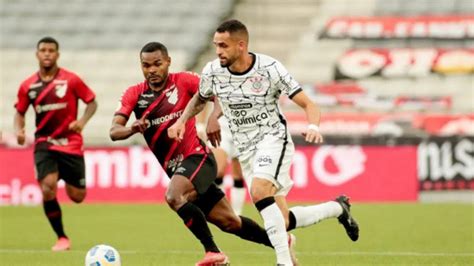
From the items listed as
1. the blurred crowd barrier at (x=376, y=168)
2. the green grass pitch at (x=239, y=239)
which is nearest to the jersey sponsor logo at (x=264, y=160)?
the green grass pitch at (x=239, y=239)

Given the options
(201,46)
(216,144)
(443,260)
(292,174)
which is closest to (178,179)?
(216,144)

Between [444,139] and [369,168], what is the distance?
1.41 metres

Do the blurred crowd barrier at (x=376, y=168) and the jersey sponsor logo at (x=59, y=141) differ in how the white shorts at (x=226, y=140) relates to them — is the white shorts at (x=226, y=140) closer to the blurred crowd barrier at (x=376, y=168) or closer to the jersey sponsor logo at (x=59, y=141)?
the jersey sponsor logo at (x=59, y=141)

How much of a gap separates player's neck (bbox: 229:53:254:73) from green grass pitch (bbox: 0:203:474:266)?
208cm

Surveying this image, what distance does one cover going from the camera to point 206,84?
898 centimetres

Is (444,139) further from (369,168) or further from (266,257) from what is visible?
(266,257)

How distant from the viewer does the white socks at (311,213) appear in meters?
9.27

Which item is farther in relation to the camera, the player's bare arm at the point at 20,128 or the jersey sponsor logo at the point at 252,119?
the player's bare arm at the point at 20,128

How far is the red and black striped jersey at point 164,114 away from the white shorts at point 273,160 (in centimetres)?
76

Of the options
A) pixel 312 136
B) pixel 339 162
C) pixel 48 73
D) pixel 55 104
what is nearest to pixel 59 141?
pixel 55 104

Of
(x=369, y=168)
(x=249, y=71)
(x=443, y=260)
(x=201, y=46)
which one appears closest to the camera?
Answer: (x=249, y=71)

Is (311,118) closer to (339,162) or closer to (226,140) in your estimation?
(226,140)

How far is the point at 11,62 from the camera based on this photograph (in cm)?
2833

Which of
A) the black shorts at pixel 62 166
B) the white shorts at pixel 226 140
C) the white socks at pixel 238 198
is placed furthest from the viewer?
the white socks at pixel 238 198
